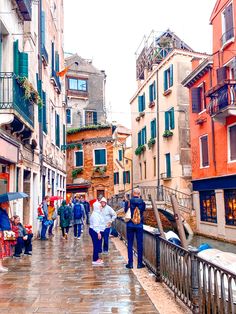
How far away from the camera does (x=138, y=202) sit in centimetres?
846

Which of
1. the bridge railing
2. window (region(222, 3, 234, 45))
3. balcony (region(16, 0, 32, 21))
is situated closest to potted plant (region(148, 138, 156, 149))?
window (region(222, 3, 234, 45))

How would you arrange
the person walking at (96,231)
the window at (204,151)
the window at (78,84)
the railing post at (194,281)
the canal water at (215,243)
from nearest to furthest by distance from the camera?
1. the railing post at (194,281)
2. the person walking at (96,231)
3. the canal water at (215,243)
4. the window at (204,151)
5. the window at (78,84)

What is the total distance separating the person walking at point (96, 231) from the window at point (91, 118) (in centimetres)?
3021

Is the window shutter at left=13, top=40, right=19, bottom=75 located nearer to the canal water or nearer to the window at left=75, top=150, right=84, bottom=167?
the canal water

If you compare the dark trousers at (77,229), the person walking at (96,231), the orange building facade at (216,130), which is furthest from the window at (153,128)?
the person walking at (96,231)

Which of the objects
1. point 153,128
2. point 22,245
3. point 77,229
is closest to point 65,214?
point 77,229

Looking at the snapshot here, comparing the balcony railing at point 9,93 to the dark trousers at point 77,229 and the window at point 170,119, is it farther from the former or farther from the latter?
the window at point 170,119

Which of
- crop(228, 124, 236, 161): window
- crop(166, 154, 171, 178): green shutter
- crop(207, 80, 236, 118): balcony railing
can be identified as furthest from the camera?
crop(166, 154, 171, 178): green shutter

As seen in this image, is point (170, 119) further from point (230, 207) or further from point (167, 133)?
point (230, 207)

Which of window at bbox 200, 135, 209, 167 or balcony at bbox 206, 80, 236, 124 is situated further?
window at bbox 200, 135, 209, 167

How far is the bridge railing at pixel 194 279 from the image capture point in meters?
3.88

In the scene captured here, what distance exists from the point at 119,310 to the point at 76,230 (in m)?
10.7

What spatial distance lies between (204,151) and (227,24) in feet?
23.4

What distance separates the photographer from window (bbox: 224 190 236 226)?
1945 centimetres
